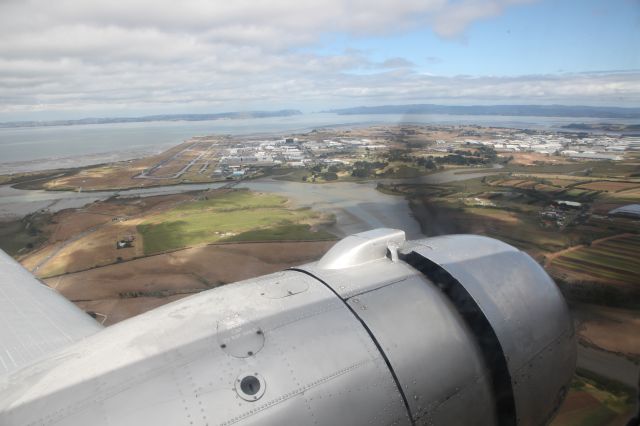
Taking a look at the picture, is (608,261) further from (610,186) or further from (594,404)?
(610,186)

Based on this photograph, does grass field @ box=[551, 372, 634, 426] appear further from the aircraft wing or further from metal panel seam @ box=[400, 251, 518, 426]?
the aircraft wing

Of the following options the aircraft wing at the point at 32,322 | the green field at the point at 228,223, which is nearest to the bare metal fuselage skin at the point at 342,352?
the aircraft wing at the point at 32,322

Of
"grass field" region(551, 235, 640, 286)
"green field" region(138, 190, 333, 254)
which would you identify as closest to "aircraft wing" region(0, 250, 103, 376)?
"grass field" region(551, 235, 640, 286)

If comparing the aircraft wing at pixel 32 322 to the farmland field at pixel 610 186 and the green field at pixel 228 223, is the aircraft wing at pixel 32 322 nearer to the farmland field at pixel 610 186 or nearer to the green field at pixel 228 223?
the green field at pixel 228 223

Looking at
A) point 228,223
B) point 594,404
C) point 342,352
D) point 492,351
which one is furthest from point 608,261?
point 228,223

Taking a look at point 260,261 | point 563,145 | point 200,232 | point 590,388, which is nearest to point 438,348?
point 590,388

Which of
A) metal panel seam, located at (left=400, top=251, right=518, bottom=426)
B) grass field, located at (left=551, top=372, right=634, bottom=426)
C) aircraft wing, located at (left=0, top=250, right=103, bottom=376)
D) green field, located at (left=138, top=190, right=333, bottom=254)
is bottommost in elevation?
green field, located at (left=138, top=190, right=333, bottom=254)

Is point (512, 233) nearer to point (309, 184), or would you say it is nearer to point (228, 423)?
point (228, 423)
